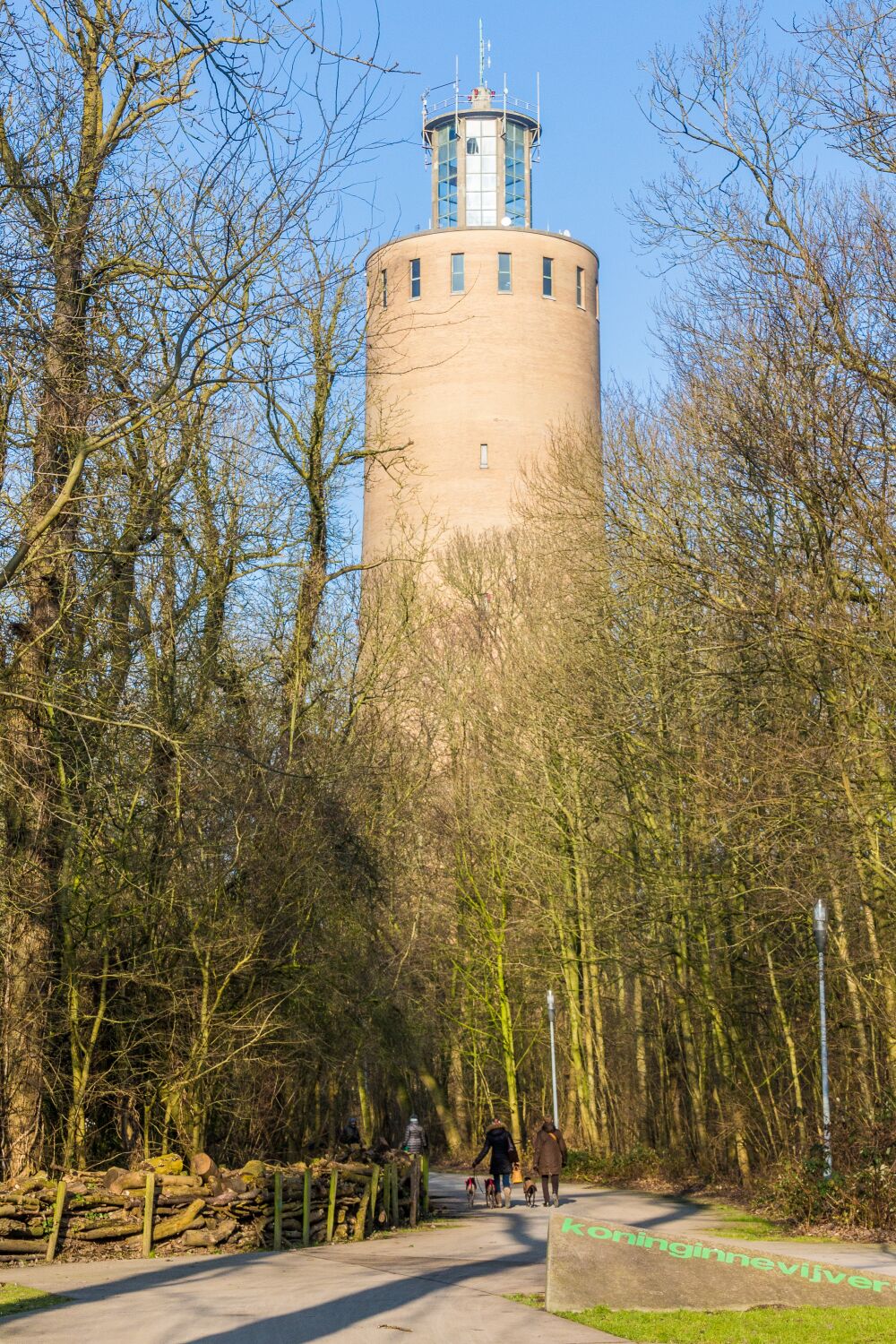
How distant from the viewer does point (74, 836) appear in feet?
56.4

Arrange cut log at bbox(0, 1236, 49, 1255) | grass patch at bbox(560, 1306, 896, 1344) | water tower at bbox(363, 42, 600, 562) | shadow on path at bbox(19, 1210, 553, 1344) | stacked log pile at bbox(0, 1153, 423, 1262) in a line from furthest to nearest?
water tower at bbox(363, 42, 600, 562) → stacked log pile at bbox(0, 1153, 423, 1262) → cut log at bbox(0, 1236, 49, 1255) → shadow on path at bbox(19, 1210, 553, 1344) → grass patch at bbox(560, 1306, 896, 1344)

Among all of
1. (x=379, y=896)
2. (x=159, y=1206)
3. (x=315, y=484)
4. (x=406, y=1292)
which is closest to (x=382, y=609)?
(x=315, y=484)

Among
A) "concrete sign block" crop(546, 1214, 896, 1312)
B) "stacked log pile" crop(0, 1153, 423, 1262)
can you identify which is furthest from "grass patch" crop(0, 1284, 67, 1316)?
"concrete sign block" crop(546, 1214, 896, 1312)

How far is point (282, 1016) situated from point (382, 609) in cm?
1078

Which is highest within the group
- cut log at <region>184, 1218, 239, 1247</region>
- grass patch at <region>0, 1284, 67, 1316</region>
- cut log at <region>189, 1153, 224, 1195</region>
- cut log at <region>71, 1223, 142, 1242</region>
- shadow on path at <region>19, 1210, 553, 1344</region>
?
cut log at <region>189, 1153, 224, 1195</region>

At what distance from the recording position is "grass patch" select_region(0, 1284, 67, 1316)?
1223 centimetres

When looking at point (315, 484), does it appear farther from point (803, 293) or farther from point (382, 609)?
point (803, 293)

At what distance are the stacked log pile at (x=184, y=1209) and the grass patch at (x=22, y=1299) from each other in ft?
5.91

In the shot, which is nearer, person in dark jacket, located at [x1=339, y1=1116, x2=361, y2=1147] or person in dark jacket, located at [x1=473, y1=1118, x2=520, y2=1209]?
person in dark jacket, located at [x1=339, y1=1116, x2=361, y2=1147]

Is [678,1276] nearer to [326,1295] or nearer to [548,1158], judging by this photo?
[326,1295]

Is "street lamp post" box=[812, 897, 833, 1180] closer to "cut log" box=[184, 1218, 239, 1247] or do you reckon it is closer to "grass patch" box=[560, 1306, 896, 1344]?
"grass patch" box=[560, 1306, 896, 1344]

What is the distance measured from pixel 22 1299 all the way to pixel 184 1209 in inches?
161

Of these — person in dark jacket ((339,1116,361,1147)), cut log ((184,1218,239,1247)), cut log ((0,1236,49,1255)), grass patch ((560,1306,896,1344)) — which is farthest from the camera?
person in dark jacket ((339,1116,361,1147))

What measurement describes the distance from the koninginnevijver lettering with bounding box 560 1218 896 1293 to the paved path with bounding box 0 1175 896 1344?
0.66 feet
